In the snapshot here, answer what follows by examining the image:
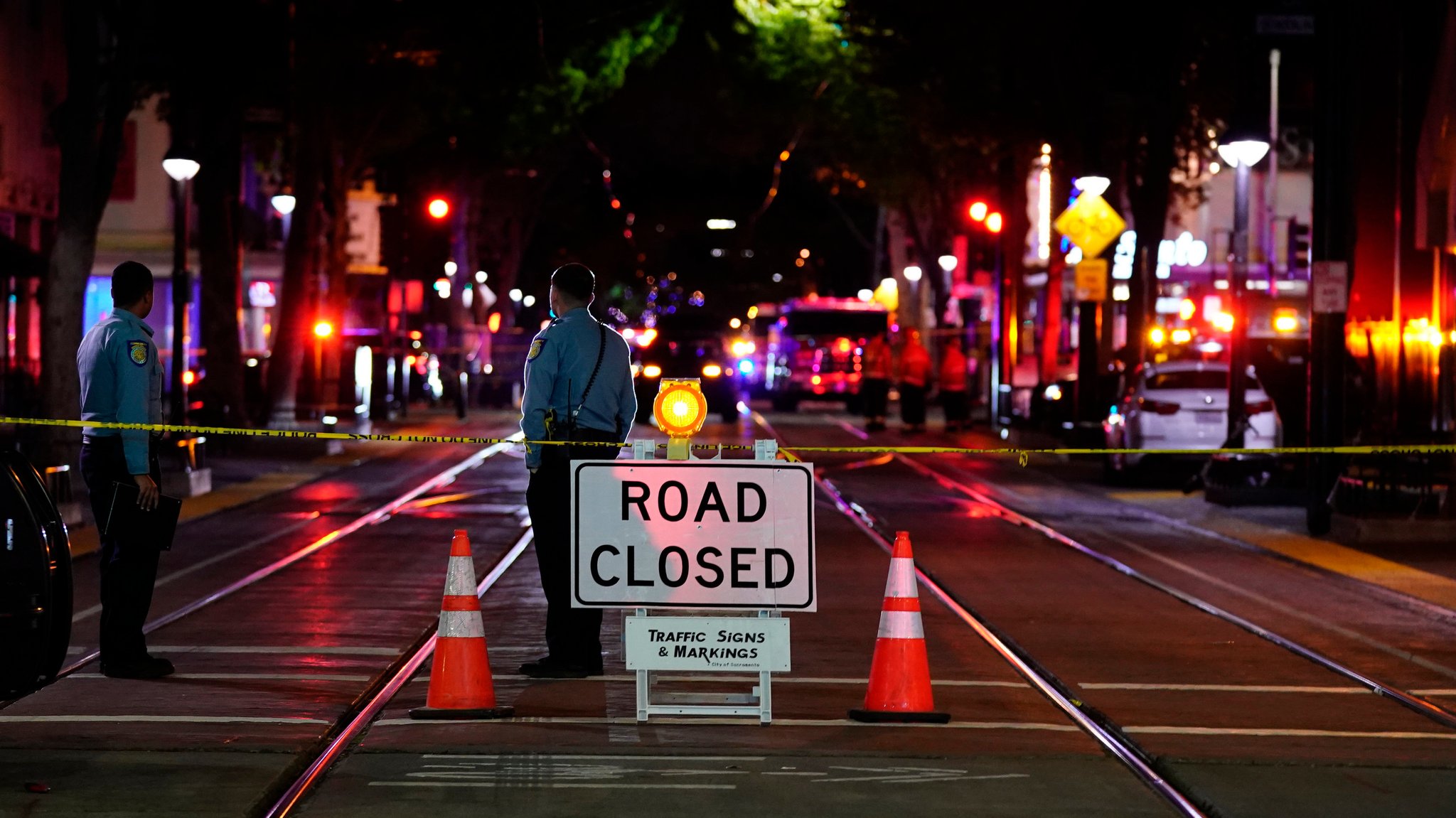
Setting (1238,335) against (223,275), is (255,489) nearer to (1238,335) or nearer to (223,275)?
(223,275)

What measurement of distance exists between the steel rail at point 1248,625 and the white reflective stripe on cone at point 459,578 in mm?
4363

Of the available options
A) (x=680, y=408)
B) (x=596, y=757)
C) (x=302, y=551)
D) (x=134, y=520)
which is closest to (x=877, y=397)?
(x=302, y=551)

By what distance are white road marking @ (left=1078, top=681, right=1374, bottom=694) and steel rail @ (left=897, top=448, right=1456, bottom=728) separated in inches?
8.3

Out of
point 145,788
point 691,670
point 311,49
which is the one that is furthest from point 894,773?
point 311,49

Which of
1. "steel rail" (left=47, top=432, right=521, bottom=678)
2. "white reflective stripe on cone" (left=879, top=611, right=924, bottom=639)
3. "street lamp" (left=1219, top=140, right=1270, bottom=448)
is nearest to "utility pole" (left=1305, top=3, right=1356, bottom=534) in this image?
"street lamp" (left=1219, top=140, right=1270, bottom=448)

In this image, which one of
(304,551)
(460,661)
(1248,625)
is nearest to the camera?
(460,661)

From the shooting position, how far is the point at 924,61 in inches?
1834

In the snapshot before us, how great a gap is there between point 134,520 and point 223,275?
24392 millimetres

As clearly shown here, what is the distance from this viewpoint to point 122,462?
1068 centimetres

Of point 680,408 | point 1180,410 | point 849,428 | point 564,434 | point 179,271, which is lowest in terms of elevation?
point 849,428

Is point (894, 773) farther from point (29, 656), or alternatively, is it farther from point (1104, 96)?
point (1104, 96)

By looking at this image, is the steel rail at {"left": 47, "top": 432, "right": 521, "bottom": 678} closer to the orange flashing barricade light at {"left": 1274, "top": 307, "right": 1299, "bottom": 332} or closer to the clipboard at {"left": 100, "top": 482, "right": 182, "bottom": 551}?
the clipboard at {"left": 100, "top": 482, "right": 182, "bottom": 551}

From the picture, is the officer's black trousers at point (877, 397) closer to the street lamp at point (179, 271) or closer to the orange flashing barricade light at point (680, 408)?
the street lamp at point (179, 271)

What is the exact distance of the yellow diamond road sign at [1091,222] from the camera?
→ 34031 mm
